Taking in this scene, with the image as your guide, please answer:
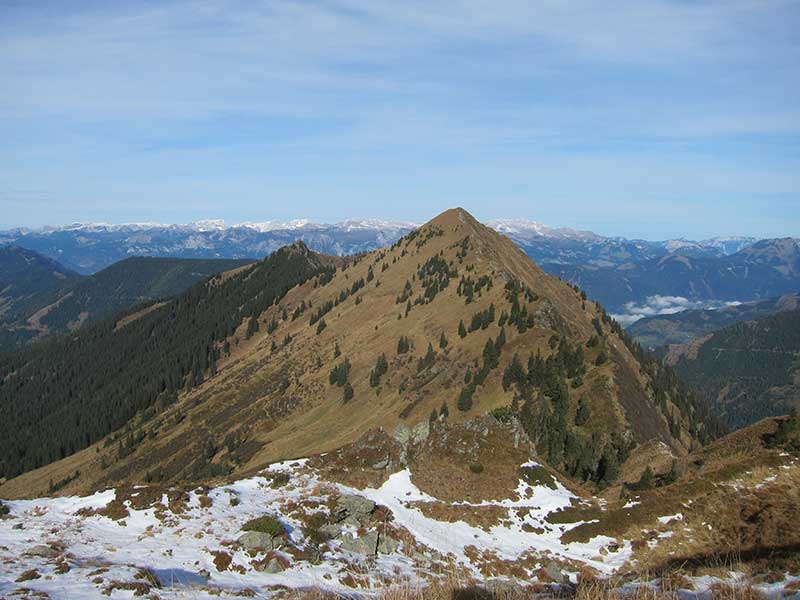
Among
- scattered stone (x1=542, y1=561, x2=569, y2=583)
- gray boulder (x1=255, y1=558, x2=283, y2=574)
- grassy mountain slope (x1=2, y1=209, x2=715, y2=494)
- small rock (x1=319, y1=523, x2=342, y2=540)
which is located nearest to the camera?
gray boulder (x1=255, y1=558, x2=283, y2=574)

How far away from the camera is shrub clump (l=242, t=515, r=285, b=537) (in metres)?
27.1

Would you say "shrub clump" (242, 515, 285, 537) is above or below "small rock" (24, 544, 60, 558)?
below

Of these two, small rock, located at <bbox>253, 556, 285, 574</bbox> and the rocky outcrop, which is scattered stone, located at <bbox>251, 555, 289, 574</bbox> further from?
the rocky outcrop

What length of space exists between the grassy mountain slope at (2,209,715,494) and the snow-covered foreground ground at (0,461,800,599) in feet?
54.1

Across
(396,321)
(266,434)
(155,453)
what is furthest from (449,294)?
(155,453)

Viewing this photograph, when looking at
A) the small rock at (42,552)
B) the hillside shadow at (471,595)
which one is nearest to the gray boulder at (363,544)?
the small rock at (42,552)

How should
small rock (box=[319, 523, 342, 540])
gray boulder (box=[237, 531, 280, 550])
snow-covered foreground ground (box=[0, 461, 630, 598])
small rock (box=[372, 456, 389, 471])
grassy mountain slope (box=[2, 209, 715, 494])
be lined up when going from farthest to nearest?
grassy mountain slope (box=[2, 209, 715, 494]) < small rock (box=[372, 456, 389, 471]) < small rock (box=[319, 523, 342, 540]) < gray boulder (box=[237, 531, 280, 550]) < snow-covered foreground ground (box=[0, 461, 630, 598])

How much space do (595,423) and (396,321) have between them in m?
82.5

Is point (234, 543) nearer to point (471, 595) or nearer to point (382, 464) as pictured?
point (382, 464)

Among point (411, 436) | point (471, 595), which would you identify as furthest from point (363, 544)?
point (471, 595)

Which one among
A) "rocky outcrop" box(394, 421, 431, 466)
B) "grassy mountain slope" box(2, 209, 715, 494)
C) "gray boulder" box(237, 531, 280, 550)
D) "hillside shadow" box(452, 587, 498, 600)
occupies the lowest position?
"grassy mountain slope" box(2, 209, 715, 494)

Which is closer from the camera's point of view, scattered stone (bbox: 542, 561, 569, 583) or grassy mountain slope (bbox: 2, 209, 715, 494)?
scattered stone (bbox: 542, 561, 569, 583)

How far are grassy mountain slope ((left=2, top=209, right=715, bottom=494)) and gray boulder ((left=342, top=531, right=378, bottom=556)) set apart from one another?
22.6 m

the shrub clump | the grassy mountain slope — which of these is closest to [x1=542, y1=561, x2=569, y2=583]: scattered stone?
the shrub clump
